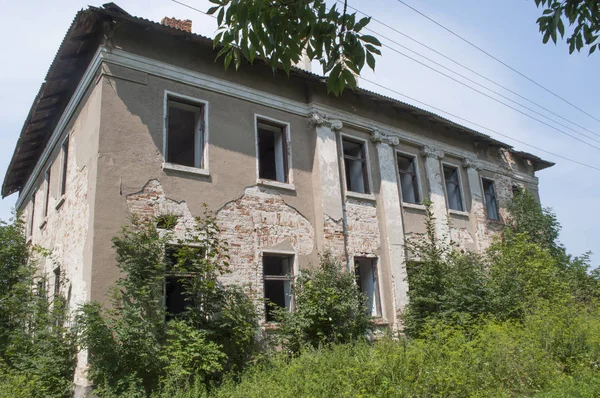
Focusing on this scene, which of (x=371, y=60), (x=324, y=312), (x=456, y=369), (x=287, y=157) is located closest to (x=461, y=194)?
(x=287, y=157)

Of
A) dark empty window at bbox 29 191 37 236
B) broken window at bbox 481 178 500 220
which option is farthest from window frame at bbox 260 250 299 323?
broken window at bbox 481 178 500 220

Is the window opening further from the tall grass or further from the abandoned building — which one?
the tall grass

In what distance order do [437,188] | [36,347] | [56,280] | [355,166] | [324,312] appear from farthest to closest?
[437,188]
[355,166]
[56,280]
[324,312]
[36,347]

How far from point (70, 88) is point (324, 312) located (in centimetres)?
834

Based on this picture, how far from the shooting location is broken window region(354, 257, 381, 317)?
12536 mm

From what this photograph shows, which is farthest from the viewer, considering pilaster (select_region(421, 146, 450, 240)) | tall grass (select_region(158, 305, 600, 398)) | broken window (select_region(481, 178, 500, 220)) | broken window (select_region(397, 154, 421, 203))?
broken window (select_region(481, 178, 500, 220))

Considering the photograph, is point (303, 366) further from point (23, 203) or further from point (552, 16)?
point (23, 203)

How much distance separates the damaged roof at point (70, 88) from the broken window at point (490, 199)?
60.2 inches

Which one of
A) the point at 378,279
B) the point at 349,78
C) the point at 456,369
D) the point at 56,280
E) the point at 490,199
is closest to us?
the point at 349,78

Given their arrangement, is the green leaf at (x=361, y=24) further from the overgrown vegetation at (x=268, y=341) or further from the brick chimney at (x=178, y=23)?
the brick chimney at (x=178, y=23)

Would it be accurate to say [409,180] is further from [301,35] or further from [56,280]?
[301,35]

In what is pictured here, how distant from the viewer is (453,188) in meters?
16.6

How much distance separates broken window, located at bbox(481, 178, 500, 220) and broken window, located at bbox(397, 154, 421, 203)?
3.96 metres

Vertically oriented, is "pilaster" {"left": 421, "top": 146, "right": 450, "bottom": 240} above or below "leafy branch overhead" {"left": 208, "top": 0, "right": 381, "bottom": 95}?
above
